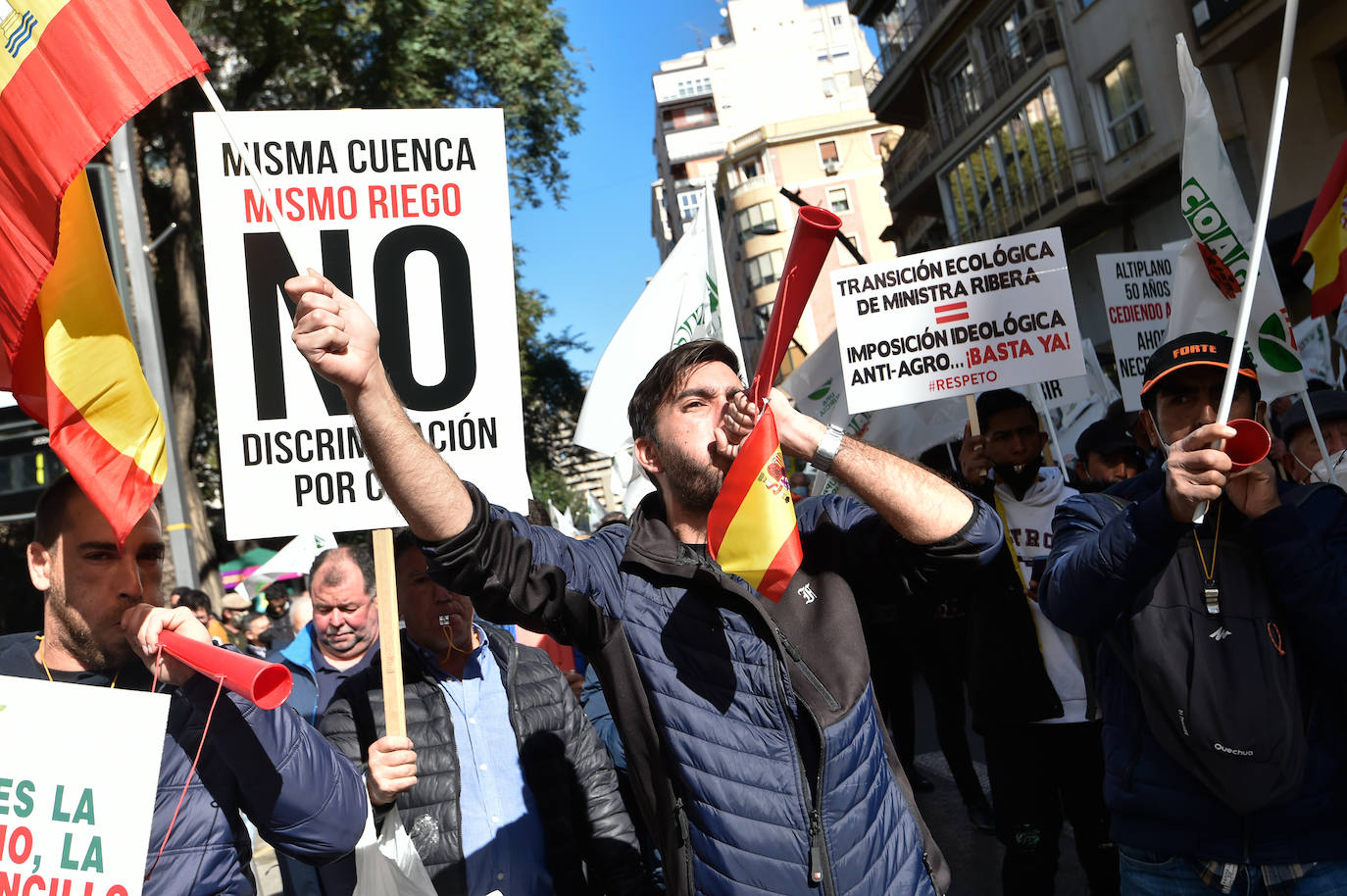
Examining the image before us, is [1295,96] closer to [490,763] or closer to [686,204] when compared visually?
[490,763]

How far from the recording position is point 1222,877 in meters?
2.64

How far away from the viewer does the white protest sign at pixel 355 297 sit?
10.9 feet

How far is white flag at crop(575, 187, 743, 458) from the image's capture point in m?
6.38

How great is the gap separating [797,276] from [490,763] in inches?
73.6

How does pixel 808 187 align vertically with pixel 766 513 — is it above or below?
above

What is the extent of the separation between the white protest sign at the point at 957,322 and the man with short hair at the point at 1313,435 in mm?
1145

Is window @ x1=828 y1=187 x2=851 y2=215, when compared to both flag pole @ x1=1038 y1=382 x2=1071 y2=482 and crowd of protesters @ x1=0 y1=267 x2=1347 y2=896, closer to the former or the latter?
flag pole @ x1=1038 y1=382 x2=1071 y2=482

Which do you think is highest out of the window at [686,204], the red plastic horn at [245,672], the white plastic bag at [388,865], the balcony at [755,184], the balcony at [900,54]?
the window at [686,204]

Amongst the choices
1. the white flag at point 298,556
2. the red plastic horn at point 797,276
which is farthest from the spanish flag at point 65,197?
the white flag at point 298,556

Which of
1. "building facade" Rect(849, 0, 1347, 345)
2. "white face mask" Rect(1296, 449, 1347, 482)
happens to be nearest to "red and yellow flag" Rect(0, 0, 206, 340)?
"white face mask" Rect(1296, 449, 1347, 482)

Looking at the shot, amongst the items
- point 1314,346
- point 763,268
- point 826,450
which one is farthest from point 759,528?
point 763,268

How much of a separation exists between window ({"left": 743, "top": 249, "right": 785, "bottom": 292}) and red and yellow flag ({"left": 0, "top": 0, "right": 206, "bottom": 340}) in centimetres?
5792

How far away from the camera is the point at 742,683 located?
8.04ft

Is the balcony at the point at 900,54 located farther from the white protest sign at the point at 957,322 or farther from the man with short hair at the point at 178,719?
the man with short hair at the point at 178,719
